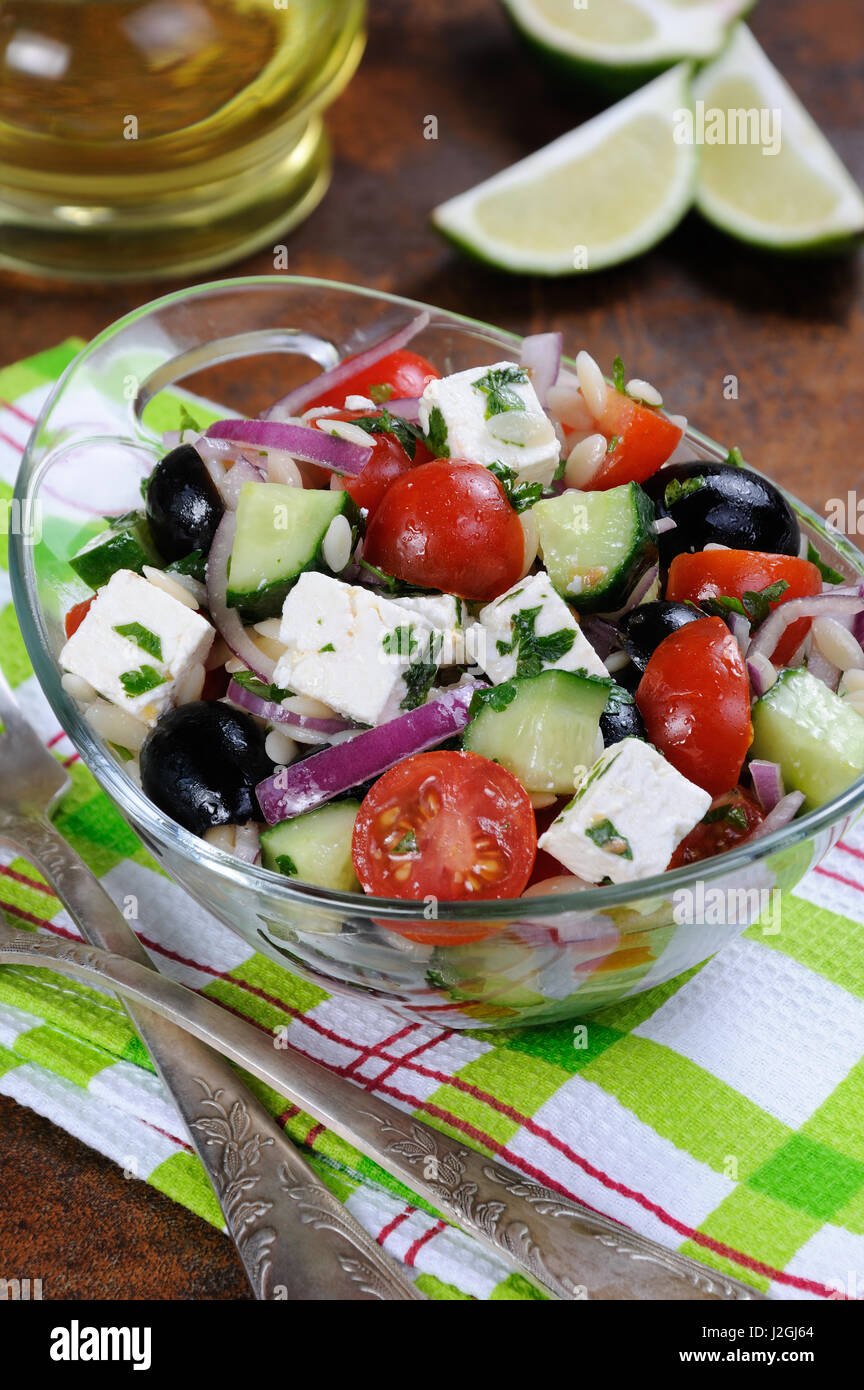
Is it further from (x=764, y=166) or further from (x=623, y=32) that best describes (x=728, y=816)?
(x=623, y=32)

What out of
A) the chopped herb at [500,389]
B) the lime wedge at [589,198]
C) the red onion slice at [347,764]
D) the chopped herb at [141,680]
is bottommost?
the red onion slice at [347,764]

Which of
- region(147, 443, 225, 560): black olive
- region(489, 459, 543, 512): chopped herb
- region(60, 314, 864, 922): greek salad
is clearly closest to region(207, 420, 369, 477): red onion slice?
region(60, 314, 864, 922): greek salad

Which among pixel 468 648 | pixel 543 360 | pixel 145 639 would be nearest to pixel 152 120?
pixel 543 360

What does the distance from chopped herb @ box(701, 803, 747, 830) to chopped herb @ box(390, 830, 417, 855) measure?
0.42 m

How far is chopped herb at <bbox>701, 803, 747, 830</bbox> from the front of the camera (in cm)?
195

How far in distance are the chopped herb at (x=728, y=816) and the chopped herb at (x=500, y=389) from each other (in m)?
0.73

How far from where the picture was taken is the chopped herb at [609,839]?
70.4 inches

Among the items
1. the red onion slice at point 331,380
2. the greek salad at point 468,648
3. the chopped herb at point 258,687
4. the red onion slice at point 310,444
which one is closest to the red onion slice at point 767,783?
the greek salad at point 468,648

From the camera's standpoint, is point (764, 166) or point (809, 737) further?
point (764, 166)

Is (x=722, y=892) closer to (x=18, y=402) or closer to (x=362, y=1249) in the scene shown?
(x=362, y=1249)

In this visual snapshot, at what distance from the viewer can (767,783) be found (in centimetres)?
196

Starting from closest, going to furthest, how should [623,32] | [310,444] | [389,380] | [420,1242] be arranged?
1. [420,1242]
2. [310,444]
3. [389,380]
4. [623,32]

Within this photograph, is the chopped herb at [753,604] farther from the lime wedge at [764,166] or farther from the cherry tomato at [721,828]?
the lime wedge at [764,166]

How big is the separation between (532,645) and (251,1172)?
839 millimetres
